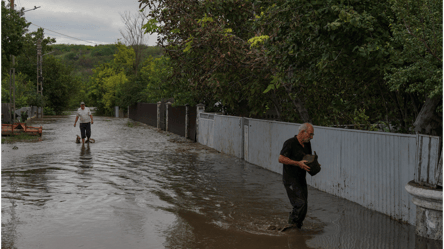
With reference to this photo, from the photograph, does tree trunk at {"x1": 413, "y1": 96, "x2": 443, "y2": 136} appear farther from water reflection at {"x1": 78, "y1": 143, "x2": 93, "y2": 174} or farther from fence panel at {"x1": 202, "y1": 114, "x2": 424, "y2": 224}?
water reflection at {"x1": 78, "y1": 143, "x2": 93, "y2": 174}

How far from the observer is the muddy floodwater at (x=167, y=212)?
6203 mm

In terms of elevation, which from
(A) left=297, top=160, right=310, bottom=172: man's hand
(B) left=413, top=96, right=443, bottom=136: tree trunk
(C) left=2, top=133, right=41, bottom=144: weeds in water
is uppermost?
(B) left=413, top=96, right=443, bottom=136: tree trunk

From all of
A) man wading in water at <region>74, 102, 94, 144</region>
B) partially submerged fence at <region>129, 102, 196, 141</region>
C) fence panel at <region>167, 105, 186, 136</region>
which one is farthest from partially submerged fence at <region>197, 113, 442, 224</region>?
fence panel at <region>167, 105, 186, 136</region>

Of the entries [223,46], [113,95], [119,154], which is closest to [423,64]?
[223,46]

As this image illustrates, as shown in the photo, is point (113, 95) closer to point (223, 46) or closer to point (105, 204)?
point (223, 46)

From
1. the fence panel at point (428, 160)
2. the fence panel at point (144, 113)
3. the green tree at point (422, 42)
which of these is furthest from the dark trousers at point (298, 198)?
the fence panel at point (144, 113)

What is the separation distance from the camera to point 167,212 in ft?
25.7

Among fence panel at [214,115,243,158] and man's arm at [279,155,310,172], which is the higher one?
man's arm at [279,155,310,172]

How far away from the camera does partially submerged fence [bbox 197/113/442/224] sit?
7180 mm

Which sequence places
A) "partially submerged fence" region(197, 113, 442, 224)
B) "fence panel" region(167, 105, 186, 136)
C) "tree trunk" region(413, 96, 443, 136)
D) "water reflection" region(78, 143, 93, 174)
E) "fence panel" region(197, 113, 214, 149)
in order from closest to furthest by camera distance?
"partially submerged fence" region(197, 113, 442, 224) < "tree trunk" region(413, 96, 443, 136) < "water reflection" region(78, 143, 93, 174) < "fence panel" region(197, 113, 214, 149) < "fence panel" region(167, 105, 186, 136)

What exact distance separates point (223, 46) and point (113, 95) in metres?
60.4

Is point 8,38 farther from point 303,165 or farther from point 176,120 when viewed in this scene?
point 176,120

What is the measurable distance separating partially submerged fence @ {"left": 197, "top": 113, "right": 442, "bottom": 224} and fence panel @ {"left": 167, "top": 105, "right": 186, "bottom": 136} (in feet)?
41.6

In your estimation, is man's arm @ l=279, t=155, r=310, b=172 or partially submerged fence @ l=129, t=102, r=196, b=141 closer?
man's arm @ l=279, t=155, r=310, b=172
